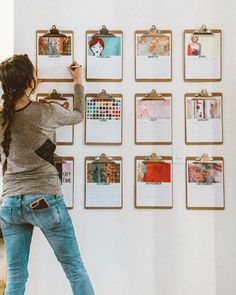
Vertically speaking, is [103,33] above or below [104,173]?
above

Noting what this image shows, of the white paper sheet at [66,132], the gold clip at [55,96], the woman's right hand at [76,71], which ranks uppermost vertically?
the woman's right hand at [76,71]

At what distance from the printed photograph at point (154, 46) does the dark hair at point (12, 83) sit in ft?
2.67

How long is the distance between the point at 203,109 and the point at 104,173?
72 centimetres

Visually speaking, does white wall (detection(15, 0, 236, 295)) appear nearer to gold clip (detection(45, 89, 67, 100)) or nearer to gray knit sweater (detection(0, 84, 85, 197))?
gold clip (detection(45, 89, 67, 100))

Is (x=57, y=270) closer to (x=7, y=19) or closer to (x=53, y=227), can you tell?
(x=53, y=227)

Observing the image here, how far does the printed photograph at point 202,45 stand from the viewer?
2523mm

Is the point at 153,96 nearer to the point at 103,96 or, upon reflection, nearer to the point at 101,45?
the point at 103,96

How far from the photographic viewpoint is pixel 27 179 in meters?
1.97

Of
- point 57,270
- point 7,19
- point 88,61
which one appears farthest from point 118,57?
point 57,270

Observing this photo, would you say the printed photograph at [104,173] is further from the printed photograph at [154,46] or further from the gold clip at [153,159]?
the printed photograph at [154,46]

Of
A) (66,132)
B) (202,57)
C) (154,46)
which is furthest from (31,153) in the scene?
(202,57)

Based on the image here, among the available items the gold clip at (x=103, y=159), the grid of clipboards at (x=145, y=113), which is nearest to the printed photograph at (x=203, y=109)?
the grid of clipboards at (x=145, y=113)

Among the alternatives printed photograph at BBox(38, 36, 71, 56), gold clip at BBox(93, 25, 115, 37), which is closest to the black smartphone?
printed photograph at BBox(38, 36, 71, 56)

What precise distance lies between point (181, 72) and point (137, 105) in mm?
339
